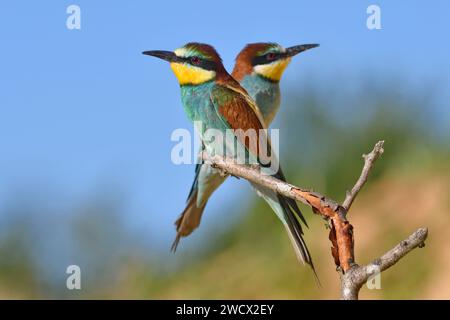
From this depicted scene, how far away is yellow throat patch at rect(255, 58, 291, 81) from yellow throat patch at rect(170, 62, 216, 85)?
626mm

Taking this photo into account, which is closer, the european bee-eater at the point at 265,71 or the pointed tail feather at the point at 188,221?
the pointed tail feather at the point at 188,221

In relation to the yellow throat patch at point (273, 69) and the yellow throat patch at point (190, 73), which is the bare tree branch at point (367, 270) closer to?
the yellow throat patch at point (190, 73)

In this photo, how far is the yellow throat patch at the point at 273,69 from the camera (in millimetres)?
3678

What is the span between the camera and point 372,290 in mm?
4395

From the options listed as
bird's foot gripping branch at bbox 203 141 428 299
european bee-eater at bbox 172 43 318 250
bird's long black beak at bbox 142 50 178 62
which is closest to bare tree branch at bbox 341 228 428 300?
bird's foot gripping branch at bbox 203 141 428 299

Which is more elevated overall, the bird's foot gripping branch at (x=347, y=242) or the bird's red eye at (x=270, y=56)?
the bird's red eye at (x=270, y=56)

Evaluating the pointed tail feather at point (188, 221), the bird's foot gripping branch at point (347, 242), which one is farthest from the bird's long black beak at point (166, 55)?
the bird's foot gripping branch at point (347, 242)

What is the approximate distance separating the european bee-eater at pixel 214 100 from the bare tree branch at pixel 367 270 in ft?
4.54

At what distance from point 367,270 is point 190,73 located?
5.67 feet

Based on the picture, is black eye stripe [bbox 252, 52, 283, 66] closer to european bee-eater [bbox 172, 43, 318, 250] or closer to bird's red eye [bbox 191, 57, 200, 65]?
european bee-eater [bbox 172, 43, 318, 250]

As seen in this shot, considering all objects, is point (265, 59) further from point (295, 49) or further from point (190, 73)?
point (190, 73)

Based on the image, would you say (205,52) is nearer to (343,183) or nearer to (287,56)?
(287,56)

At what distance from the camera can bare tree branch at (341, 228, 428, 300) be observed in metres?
1.45
